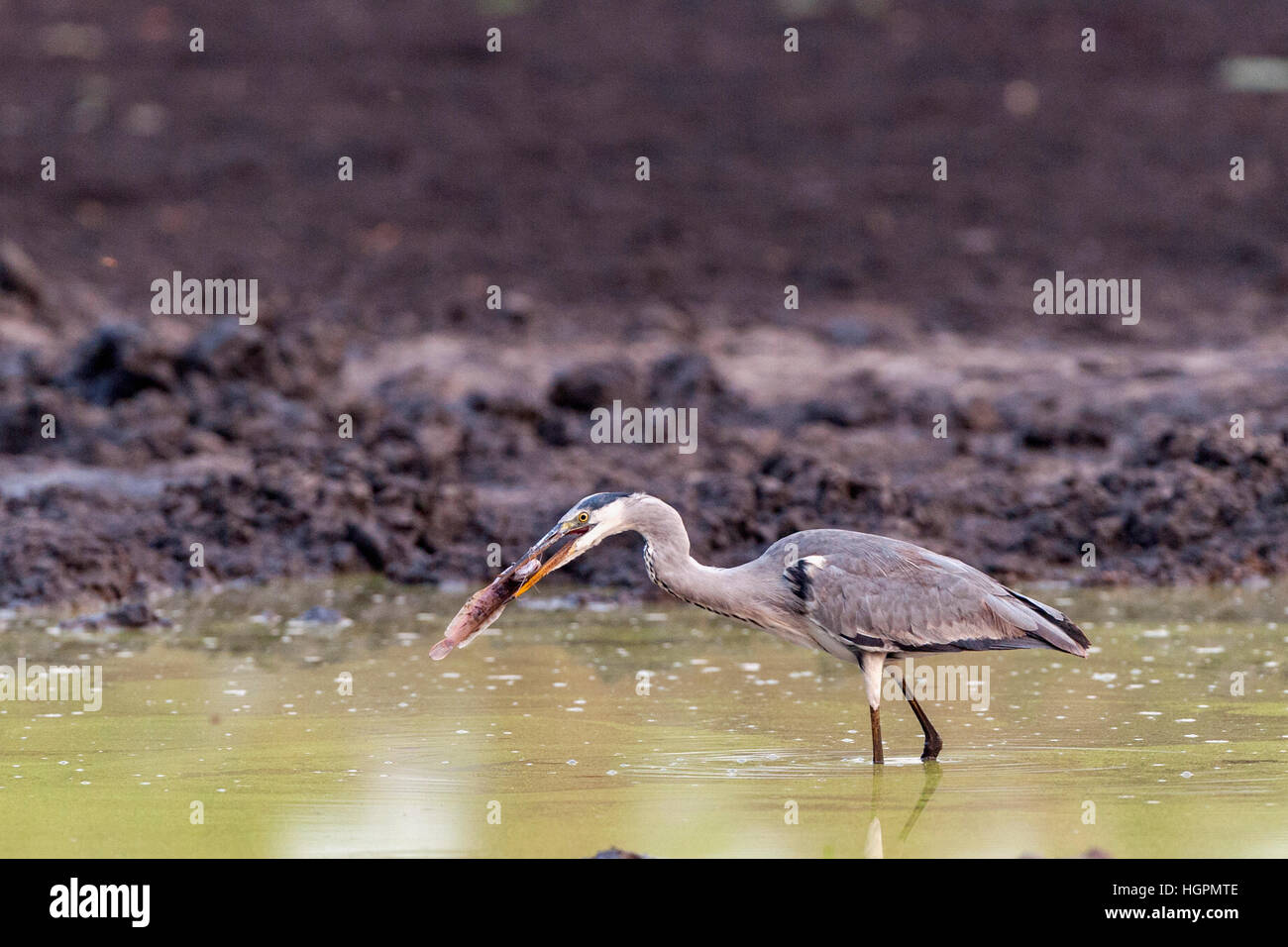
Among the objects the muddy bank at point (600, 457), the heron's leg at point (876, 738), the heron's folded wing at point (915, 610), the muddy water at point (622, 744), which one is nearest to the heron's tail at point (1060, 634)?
the heron's folded wing at point (915, 610)

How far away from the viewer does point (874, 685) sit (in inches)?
339

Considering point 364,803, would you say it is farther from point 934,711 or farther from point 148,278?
point 148,278

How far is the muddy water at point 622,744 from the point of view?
24.4 feet

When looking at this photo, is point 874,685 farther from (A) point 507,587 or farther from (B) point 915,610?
(A) point 507,587

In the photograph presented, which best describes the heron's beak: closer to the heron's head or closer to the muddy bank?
the heron's head

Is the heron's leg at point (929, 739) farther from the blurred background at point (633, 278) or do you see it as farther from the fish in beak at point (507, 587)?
the blurred background at point (633, 278)

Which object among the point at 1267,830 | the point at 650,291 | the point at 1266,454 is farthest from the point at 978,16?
the point at 1267,830

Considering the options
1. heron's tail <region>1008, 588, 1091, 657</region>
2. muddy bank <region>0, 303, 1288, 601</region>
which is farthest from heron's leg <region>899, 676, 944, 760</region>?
muddy bank <region>0, 303, 1288, 601</region>

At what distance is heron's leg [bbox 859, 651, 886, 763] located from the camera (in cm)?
839

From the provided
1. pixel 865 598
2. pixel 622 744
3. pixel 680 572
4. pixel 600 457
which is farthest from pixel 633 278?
pixel 865 598

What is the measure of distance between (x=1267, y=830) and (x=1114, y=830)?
1.84ft

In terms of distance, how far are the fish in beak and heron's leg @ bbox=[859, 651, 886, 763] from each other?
141 centimetres

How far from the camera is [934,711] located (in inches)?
376

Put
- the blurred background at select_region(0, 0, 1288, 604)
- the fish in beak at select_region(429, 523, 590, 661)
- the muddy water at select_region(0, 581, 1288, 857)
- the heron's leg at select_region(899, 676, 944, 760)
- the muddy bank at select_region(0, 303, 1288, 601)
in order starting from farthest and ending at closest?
the blurred background at select_region(0, 0, 1288, 604) → the muddy bank at select_region(0, 303, 1288, 601) → the heron's leg at select_region(899, 676, 944, 760) → the fish in beak at select_region(429, 523, 590, 661) → the muddy water at select_region(0, 581, 1288, 857)
